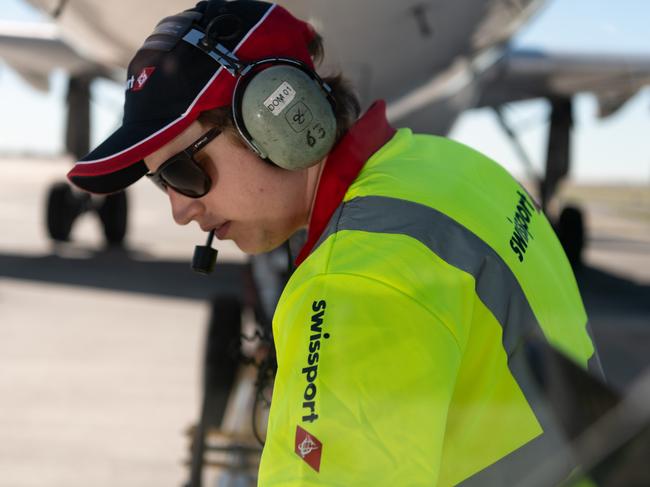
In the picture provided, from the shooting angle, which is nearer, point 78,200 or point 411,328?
point 411,328

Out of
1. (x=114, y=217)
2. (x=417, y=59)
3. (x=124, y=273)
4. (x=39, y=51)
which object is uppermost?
(x=417, y=59)

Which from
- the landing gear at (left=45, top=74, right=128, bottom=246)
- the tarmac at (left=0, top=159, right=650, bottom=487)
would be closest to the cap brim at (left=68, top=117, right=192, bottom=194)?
the tarmac at (left=0, top=159, right=650, bottom=487)

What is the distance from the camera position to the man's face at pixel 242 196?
4.08 ft

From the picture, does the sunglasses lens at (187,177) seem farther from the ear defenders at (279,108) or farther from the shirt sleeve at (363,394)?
the shirt sleeve at (363,394)

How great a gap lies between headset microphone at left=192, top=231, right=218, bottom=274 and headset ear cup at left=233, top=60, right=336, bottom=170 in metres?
0.34

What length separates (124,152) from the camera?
1172mm

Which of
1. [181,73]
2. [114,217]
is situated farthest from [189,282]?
[181,73]

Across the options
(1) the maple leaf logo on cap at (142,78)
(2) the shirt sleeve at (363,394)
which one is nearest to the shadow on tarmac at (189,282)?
(1) the maple leaf logo on cap at (142,78)

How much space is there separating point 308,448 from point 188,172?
571 millimetres

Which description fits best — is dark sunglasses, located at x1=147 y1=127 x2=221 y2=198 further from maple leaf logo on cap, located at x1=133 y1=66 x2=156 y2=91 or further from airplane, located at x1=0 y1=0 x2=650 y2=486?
airplane, located at x1=0 y1=0 x2=650 y2=486

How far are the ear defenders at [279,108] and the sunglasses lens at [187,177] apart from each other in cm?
8

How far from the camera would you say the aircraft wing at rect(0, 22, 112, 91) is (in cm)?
930

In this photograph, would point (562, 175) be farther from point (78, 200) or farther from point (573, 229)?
point (78, 200)

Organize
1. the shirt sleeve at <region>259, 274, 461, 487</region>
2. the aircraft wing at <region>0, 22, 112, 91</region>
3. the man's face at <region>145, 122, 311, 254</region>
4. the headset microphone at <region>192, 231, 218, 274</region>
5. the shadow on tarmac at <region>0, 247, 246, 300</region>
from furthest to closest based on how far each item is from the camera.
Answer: the aircraft wing at <region>0, 22, 112, 91</region>, the shadow on tarmac at <region>0, 247, 246, 300</region>, the headset microphone at <region>192, 231, 218, 274</region>, the man's face at <region>145, 122, 311, 254</region>, the shirt sleeve at <region>259, 274, 461, 487</region>
